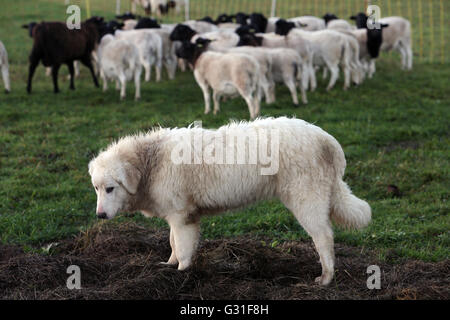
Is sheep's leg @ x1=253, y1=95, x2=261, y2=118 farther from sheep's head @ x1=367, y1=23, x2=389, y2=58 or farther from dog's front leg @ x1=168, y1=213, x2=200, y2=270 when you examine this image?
dog's front leg @ x1=168, y1=213, x2=200, y2=270

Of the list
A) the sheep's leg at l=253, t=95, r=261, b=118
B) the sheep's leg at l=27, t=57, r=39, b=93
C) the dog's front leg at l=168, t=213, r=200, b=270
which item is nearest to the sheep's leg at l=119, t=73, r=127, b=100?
the sheep's leg at l=27, t=57, r=39, b=93

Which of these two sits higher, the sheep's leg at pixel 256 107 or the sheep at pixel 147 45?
the sheep at pixel 147 45

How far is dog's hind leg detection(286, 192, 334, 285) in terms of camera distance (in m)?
5.05

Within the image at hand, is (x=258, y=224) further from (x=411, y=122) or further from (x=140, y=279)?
(x=411, y=122)

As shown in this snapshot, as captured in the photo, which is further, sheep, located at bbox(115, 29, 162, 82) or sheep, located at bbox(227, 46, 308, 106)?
sheep, located at bbox(115, 29, 162, 82)

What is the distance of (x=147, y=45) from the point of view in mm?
14406

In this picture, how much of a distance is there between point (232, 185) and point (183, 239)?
639 millimetres

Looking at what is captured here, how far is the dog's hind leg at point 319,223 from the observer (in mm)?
5047

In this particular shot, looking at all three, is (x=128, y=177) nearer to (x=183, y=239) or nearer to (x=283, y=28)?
(x=183, y=239)

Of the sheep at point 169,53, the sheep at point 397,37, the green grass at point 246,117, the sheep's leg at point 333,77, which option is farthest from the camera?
the sheep at point 397,37

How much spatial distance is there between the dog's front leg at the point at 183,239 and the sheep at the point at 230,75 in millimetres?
5963

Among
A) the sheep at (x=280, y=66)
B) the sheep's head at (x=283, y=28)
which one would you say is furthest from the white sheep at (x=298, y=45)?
the sheep at (x=280, y=66)

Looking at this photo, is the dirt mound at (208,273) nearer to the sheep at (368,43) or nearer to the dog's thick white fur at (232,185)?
the dog's thick white fur at (232,185)
